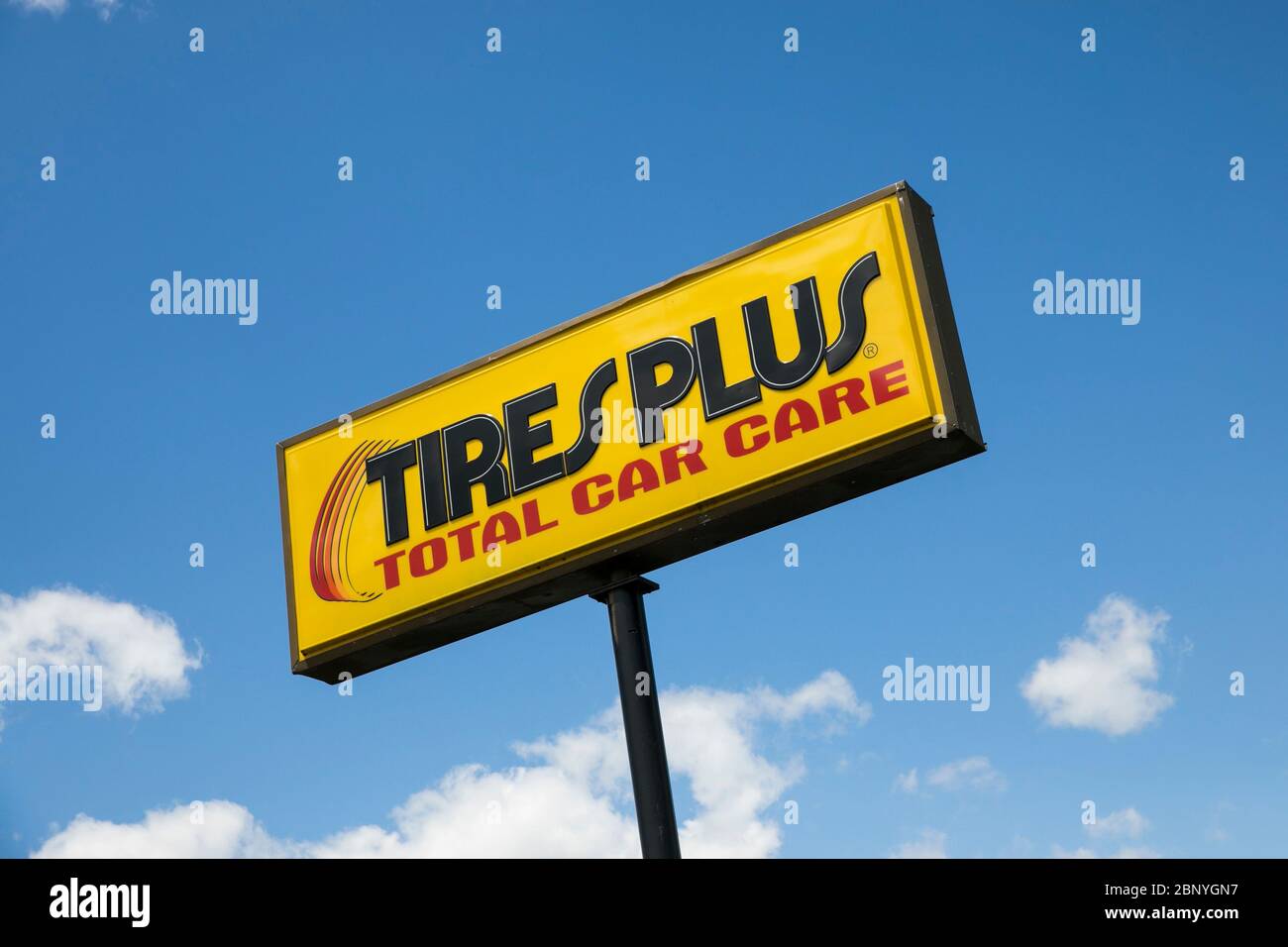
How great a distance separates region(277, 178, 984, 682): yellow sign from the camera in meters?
9.64

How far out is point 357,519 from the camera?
449 inches

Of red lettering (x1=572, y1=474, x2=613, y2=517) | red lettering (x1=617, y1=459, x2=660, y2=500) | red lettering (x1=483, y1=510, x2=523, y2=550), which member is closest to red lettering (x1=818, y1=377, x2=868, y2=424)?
red lettering (x1=617, y1=459, x2=660, y2=500)

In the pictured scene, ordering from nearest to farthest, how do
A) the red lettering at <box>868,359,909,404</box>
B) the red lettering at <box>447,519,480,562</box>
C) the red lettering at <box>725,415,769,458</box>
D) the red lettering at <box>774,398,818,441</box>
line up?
1. the red lettering at <box>868,359,909,404</box>
2. the red lettering at <box>774,398,818,441</box>
3. the red lettering at <box>725,415,769,458</box>
4. the red lettering at <box>447,519,480,562</box>

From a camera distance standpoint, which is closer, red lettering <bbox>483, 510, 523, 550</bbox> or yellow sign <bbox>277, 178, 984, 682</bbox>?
yellow sign <bbox>277, 178, 984, 682</bbox>

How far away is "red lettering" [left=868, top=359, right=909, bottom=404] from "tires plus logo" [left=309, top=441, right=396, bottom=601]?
4.41 m

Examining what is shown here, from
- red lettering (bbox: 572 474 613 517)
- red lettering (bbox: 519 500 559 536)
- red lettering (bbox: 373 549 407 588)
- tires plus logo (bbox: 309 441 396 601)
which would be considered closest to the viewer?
red lettering (bbox: 572 474 613 517)

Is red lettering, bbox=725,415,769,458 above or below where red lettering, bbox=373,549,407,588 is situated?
above

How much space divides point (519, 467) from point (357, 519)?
5.58ft

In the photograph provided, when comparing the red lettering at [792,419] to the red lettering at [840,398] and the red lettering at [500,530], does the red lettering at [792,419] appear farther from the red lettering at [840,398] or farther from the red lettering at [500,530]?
the red lettering at [500,530]

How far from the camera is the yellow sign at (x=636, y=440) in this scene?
380 inches
